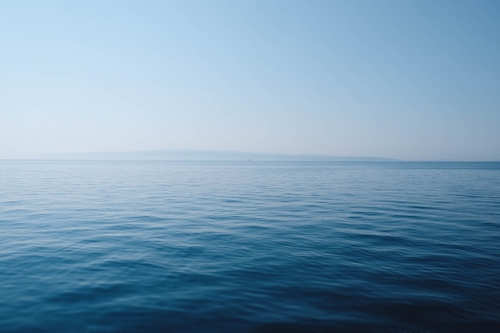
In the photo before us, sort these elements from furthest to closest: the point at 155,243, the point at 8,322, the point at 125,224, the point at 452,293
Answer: the point at 125,224 < the point at 155,243 < the point at 452,293 < the point at 8,322

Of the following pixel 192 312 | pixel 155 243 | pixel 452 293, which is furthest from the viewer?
pixel 155 243

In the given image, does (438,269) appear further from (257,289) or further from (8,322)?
(8,322)

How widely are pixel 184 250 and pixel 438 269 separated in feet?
28.1

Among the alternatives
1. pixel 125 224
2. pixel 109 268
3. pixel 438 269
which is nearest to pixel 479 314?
pixel 438 269

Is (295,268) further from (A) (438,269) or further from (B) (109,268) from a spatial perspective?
(B) (109,268)

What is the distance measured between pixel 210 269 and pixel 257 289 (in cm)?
208

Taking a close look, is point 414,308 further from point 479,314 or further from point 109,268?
point 109,268

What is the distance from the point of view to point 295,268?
30.9 feet

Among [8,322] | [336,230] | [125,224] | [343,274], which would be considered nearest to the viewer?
[8,322]

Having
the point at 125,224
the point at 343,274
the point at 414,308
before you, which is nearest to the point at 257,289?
the point at 343,274

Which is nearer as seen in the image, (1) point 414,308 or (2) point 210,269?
(1) point 414,308

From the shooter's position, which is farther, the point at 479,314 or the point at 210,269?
the point at 210,269

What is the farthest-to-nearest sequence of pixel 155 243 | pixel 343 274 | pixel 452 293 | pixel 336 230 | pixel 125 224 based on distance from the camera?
1. pixel 125 224
2. pixel 336 230
3. pixel 155 243
4. pixel 343 274
5. pixel 452 293

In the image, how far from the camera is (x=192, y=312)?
666 cm
